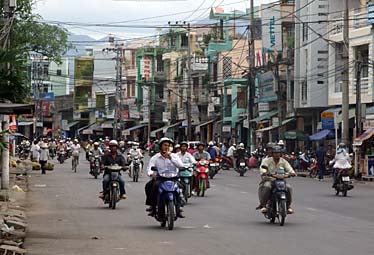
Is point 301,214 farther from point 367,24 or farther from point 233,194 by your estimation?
point 367,24

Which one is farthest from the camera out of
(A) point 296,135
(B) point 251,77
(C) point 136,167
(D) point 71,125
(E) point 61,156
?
(D) point 71,125

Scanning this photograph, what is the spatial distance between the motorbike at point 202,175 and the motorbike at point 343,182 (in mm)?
4341

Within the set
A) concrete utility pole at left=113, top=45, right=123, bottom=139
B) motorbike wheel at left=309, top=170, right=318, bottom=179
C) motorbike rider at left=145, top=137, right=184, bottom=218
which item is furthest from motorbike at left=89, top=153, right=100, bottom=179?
concrete utility pole at left=113, top=45, right=123, bottom=139

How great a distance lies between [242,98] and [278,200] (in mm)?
57562

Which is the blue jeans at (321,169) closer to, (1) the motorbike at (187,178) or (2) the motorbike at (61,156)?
(1) the motorbike at (187,178)

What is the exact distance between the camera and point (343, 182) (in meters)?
27.9

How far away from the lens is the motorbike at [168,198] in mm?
16422

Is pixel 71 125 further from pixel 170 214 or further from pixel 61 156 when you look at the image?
pixel 170 214

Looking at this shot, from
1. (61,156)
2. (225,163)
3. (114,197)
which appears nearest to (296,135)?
(225,163)

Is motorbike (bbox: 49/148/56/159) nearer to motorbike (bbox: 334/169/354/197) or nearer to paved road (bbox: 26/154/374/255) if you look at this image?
paved road (bbox: 26/154/374/255)

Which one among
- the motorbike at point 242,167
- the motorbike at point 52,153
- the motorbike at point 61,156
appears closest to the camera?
the motorbike at point 242,167

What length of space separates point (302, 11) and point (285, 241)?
4325cm

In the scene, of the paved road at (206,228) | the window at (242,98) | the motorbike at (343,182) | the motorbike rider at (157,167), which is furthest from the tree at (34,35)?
the window at (242,98)

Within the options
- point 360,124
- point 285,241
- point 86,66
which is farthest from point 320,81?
point 86,66
